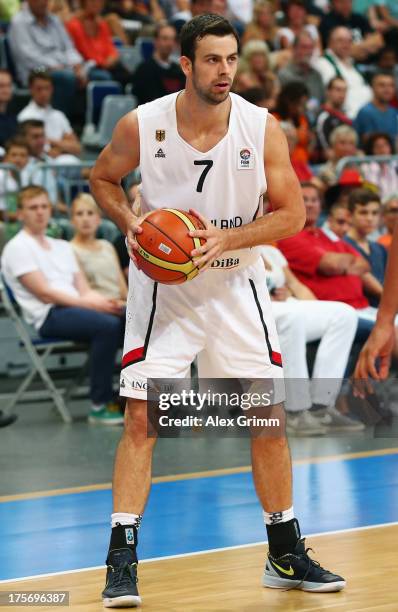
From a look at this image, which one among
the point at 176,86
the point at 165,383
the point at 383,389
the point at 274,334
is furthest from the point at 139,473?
the point at 176,86

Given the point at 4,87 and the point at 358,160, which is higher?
the point at 4,87

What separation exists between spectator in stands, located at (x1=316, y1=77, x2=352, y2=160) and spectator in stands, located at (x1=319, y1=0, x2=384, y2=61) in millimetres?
2795

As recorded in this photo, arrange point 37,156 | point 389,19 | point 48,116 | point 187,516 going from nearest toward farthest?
1. point 187,516
2. point 37,156
3. point 48,116
4. point 389,19

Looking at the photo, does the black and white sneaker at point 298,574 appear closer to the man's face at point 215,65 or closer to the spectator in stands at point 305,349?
the man's face at point 215,65

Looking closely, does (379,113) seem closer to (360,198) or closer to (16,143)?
(360,198)

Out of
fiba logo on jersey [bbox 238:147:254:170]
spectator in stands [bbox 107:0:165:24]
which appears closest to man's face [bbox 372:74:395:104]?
spectator in stands [bbox 107:0:165:24]

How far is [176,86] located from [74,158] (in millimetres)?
1840

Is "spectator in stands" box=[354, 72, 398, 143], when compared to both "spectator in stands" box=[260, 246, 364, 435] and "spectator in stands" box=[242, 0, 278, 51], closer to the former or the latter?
"spectator in stands" box=[242, 0, 278, 51]

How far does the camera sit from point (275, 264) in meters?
9.38

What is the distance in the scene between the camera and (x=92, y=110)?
13766 millimetres

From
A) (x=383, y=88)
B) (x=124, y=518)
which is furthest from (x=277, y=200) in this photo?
(x=383, y=88)

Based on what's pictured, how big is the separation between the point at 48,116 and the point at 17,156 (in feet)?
5.83

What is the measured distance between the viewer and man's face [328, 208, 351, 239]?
33.8ft

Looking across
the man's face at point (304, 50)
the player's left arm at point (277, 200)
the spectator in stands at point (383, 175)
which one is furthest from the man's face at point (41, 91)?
the player's left arm at point (277, 200)
